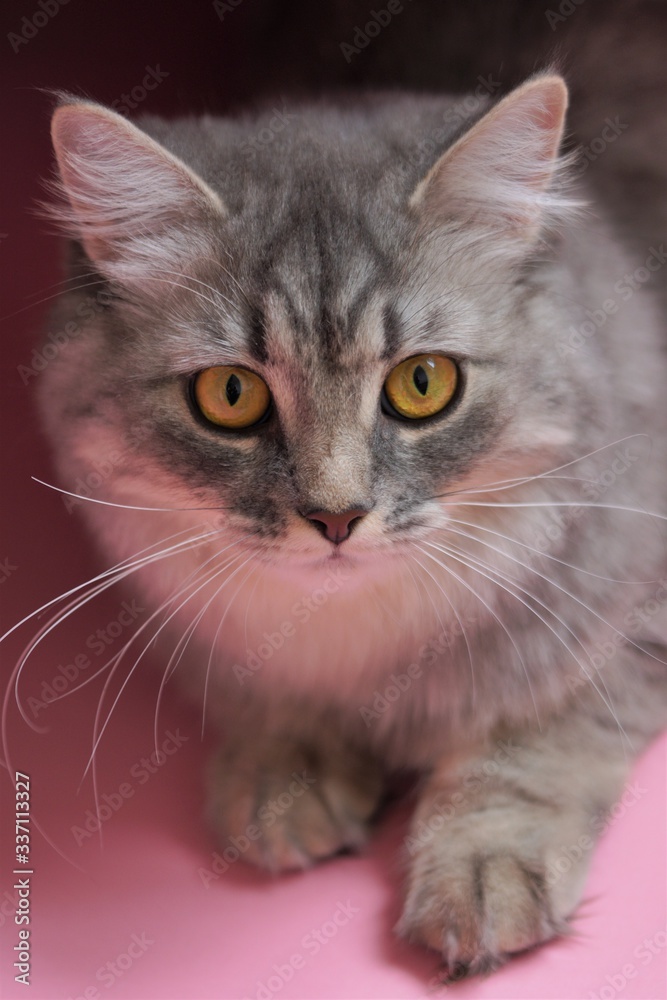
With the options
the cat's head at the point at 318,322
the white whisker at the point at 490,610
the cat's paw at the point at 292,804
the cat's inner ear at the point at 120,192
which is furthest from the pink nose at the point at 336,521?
the cat's paw at the point at 292,804

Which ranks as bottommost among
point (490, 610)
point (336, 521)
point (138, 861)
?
point (138, 861)

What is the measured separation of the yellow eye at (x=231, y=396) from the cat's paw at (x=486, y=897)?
0.58 meters

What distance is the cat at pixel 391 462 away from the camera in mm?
Answer: 1143

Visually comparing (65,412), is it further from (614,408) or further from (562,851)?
(562,851)

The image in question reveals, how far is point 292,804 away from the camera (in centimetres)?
139

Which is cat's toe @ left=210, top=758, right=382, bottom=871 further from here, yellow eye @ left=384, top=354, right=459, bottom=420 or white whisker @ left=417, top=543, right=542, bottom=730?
yellow eye @ left=384, top=354, right=459, bottom=420

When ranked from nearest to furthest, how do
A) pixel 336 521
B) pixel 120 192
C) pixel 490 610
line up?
pixel 336 521, pixel 120 192, pixel 490 610

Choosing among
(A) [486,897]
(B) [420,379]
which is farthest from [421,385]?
(A) [486,897]

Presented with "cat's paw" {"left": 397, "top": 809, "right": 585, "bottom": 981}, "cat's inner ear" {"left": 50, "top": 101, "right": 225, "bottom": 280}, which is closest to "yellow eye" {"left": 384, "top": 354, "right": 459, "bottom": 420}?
"cat's inner ear" {"left": 50, "top": 101, "right": 225, "bottom": 280}

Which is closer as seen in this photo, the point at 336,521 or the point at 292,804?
the point at 336,521

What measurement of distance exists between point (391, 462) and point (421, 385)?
0.10 metres

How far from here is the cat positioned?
114cm

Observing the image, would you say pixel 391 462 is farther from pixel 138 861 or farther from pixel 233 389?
pixel 138 861

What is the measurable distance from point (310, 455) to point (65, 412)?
14.8 inches
